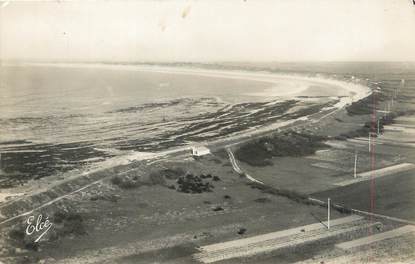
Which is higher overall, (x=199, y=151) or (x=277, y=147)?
(x=199, y=151)

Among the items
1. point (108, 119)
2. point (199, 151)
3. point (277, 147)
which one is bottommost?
point (277, 147)

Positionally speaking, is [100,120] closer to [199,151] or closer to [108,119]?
[108,119]

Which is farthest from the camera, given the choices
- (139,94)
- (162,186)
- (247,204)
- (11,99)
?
(139,94)

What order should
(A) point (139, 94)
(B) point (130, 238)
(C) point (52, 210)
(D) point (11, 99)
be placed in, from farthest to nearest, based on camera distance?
Result: (A) point (139, 94) → (D) point (11, 99) → (C) point (52, 210) → (B) point (130, 238)

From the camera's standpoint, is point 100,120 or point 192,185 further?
point 100,120

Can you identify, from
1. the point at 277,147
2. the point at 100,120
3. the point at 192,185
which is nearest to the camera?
the point at 192,185

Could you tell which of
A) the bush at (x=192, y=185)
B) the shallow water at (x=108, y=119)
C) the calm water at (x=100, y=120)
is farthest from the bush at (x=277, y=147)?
the bush at (x=192, y=185)

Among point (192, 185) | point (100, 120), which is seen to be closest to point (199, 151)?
point (192, 185)

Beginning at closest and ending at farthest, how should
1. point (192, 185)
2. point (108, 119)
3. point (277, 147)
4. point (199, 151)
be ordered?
point (192, 185), point (199, 151), point (277, 147), point (108, 119)

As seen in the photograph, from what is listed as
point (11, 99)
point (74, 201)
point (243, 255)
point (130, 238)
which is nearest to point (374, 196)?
point (243, 255)

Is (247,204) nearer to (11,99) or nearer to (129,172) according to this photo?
(129,172)

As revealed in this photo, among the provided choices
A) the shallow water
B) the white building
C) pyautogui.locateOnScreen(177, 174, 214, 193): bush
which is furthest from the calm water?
pyautogui.locateOnScreen(177, 174, 214, 193): bush
